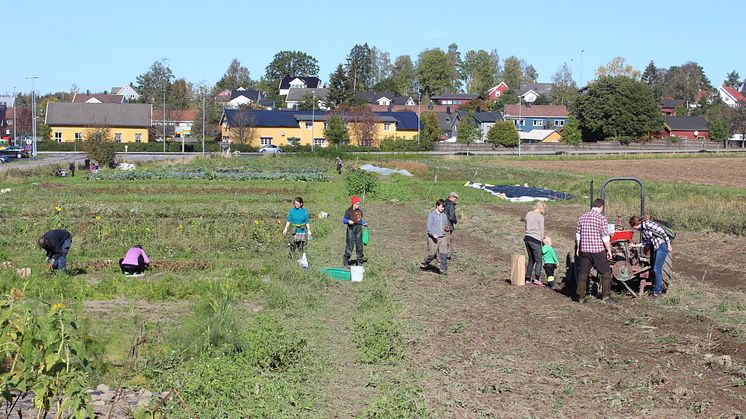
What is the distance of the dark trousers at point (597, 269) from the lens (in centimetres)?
1529

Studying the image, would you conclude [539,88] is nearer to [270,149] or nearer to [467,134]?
[467,134]

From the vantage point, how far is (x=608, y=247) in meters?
15.3

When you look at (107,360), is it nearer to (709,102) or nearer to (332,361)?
(332,361)

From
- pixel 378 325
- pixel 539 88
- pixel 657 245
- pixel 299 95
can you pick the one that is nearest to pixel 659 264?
pixel 657 245

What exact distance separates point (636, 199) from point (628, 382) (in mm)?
27313

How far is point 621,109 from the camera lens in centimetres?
10606

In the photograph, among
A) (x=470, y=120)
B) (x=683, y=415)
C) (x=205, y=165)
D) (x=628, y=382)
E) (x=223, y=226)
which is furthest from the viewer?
(x=470, y=120)

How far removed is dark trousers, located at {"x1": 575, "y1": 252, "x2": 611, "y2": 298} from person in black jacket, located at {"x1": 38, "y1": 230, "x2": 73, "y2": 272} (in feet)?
33.3

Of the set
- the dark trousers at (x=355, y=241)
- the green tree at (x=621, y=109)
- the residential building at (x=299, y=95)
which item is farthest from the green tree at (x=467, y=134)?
the dark trousers at (x=355, y=241)

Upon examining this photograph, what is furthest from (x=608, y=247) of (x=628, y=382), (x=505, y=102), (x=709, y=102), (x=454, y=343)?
(x=709, y=102)

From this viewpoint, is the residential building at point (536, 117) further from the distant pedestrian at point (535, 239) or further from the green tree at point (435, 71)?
the distant pedestrian at point (535, 239)

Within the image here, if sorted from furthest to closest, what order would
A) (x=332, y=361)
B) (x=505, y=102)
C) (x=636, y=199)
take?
1. (x=505, y=102)
2. (x=636, y=199)
3. (x=332, y=361)

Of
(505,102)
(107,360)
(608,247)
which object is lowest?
(107,360)

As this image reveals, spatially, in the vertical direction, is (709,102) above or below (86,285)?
above
